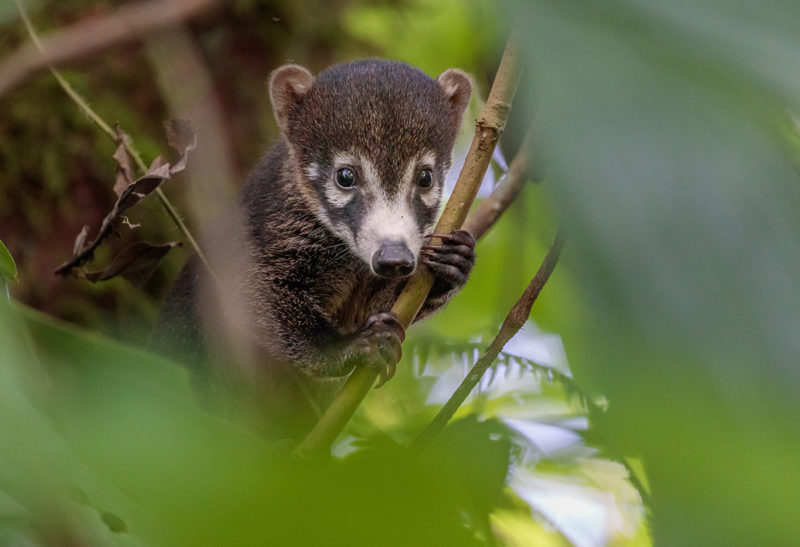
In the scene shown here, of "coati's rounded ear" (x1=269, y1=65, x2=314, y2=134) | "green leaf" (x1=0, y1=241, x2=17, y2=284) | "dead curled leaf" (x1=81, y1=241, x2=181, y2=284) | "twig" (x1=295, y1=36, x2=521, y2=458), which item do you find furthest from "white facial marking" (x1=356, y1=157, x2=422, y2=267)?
"green leaf" (x1=0, y1=241, x2=17, y2=284)

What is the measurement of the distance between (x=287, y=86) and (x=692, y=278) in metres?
3.21

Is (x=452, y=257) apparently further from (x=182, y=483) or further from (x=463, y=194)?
(x=182, y=483)

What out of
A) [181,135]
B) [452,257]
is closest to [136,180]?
[181,135]

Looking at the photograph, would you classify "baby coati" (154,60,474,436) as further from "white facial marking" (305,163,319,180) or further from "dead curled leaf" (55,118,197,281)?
"dead curled leaf" (55,118,197,281)

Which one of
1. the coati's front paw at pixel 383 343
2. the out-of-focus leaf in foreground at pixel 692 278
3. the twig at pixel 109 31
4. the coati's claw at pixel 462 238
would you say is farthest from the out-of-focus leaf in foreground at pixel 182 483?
the twig at pixel 109 31

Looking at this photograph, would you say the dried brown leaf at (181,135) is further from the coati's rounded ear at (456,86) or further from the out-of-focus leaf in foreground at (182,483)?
the out-of-focus leaf in foreground at (182,483)

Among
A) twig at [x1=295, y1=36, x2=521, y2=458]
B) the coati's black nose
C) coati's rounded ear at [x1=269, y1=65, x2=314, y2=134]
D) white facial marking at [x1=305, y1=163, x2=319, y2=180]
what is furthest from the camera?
coati's rounded ear at [x1=269, y1=65, x2=314, y2=134]

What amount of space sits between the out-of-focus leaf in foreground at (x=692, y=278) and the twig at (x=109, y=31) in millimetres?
4019

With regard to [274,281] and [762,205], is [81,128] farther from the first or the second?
[762,205]

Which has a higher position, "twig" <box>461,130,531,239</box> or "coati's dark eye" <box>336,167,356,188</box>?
"coati's dark eye" <box>336,167,356,188</box>

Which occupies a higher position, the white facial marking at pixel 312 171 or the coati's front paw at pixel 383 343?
the white facial marking at pixel 312 171

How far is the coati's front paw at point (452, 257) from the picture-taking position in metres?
2.79

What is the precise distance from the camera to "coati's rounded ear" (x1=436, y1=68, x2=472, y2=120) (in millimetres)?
3432

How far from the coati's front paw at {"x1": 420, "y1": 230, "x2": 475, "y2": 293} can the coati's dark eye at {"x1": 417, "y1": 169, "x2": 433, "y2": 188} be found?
389 millimetres
